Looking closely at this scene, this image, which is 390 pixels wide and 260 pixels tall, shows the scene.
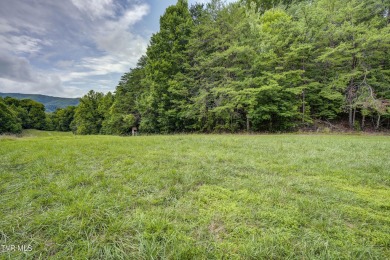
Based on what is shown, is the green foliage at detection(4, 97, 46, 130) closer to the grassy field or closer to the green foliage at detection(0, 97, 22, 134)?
the green foliage at detection(0, 97, 22, 134)

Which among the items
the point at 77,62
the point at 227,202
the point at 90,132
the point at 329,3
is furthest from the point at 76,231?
the point at 90,132

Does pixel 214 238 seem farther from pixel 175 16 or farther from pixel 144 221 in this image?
pixel 175 16

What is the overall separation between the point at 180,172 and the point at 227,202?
1.37m

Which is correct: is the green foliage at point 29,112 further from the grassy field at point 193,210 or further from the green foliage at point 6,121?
the grassy field at point 193,210

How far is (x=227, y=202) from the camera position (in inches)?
97.6

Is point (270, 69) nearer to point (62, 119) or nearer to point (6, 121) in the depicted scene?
point (6, 121)

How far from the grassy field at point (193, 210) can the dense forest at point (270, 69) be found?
30.8 ft

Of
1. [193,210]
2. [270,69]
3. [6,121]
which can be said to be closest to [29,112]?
[6,121]

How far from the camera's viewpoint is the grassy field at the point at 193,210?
1.62 metres

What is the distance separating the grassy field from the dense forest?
30.8 feet

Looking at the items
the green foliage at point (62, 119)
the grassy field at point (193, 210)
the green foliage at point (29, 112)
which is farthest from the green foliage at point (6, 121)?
the grassy field at point (193, 210)

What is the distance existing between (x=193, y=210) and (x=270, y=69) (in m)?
14.0

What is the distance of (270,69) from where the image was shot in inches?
536

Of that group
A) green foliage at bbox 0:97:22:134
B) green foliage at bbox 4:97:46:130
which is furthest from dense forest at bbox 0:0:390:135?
green foliage at bbox 4:97:46:130
